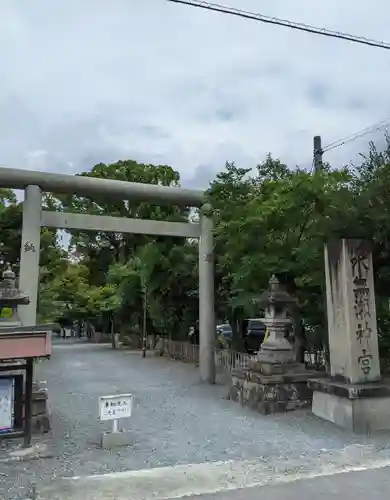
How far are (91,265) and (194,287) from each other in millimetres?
18031

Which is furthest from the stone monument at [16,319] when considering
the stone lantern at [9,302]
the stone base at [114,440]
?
the stone base at [114,440]

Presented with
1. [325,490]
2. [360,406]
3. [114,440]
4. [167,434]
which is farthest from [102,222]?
[325,490]

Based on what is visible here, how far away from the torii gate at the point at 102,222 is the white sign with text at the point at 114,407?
12.5ft

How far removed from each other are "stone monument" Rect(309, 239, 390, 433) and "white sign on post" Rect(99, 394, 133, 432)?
3478 millimetres

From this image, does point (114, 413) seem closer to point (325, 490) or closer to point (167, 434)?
point (167, 434)

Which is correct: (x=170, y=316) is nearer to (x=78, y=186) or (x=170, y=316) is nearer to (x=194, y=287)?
(x=194, y=287)

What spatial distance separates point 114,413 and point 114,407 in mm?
82

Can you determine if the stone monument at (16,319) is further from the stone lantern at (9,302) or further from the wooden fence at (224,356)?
the wooden fence at (224,356)

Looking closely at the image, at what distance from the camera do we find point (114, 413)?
687 cm

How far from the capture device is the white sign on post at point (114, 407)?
22.3ft

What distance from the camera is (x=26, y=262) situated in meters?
10.6

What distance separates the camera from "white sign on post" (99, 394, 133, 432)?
679 centimetres

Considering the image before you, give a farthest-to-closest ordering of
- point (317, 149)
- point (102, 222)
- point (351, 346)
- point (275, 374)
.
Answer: point (317, 149)
point (102, 222)
point (275, 374)
point (351, 346)

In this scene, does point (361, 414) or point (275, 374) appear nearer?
point (361, 414)
